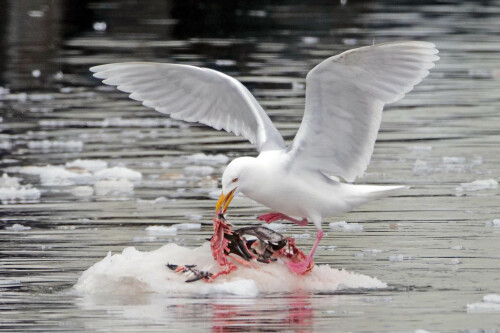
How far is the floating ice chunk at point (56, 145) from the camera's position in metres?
15.0

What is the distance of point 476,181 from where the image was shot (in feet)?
39.8

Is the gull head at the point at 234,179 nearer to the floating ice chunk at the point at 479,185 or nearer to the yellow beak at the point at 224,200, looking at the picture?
the yellow beak at the point at 224,200

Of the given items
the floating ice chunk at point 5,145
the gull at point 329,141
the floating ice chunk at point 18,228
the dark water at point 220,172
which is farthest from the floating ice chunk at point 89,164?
the gull at point 329,141

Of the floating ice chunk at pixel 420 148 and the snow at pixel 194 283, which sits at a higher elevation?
the snow at pixel 194 283

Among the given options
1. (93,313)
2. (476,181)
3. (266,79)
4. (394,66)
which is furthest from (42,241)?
(266,79)

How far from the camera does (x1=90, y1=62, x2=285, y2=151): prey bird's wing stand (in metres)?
9.73

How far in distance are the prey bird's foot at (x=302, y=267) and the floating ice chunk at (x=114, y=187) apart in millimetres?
3865

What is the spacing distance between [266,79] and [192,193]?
26.5 ft

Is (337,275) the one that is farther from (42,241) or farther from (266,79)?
Answer: (266,79)

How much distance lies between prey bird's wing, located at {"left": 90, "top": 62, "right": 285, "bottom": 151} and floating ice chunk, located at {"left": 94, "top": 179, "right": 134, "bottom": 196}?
2189mm

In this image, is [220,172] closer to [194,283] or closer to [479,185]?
[479,185]

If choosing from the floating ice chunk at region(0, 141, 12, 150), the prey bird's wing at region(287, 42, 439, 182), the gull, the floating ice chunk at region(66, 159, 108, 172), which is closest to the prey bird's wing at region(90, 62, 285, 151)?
the gull

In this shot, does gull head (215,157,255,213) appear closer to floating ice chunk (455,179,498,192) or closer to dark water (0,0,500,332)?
dark water (0,0,500,332)

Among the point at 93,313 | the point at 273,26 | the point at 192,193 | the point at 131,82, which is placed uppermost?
the point at 131,82
